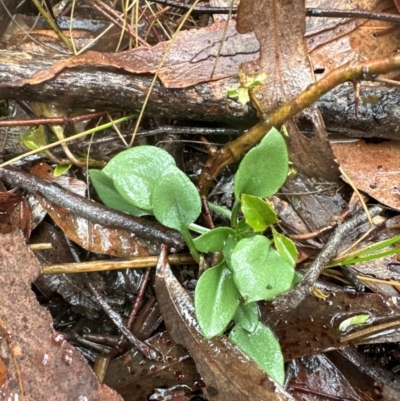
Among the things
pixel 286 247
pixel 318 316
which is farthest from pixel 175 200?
pixel 318 316

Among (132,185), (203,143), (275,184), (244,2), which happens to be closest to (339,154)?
(275,184)

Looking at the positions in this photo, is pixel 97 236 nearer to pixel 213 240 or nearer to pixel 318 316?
pixel 213 240

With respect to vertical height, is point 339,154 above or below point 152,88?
below

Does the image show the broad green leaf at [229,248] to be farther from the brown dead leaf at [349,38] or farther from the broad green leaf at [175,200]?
the brown dead leaf at [349,38]

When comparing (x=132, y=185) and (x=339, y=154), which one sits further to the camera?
(x=339, y=154)

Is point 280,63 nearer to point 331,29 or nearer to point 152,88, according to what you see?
point 331,29

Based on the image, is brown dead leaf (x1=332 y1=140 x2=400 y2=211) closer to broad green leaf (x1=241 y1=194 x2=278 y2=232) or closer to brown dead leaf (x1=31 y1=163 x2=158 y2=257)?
broad green leaf (x1=241 y1=194 x2=278 y2=232)

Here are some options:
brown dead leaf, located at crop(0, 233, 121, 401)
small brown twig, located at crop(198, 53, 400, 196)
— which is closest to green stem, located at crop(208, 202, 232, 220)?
small brown twig, located at crop(198, 53, 400, 196)
